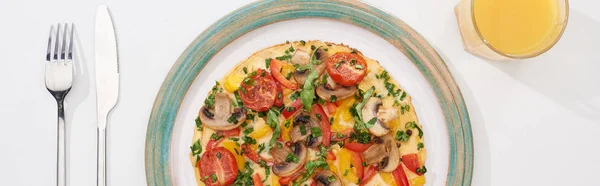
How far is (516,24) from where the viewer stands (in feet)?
10.2

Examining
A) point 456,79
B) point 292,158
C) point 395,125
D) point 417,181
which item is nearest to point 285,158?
point 292,158

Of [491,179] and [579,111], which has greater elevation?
[579,111]

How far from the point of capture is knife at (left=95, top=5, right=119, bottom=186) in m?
3.31

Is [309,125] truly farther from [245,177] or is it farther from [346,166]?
[245,177]

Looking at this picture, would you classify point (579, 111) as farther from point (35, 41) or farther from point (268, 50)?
point (35, 41)

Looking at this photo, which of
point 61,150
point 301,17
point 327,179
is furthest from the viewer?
point 61,150

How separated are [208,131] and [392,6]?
1242 mm

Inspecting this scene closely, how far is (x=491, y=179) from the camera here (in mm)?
3295

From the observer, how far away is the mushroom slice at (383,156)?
10.1ft

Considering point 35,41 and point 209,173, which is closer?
point 209,173

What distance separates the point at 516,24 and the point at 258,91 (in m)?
1.43

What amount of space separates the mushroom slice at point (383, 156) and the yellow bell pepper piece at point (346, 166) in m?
0.09

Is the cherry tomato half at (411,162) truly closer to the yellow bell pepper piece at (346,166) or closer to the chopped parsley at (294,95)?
the yellow bell pepper piece at (346,166)

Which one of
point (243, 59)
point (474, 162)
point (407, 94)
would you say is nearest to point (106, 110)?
point (243, 59)
